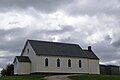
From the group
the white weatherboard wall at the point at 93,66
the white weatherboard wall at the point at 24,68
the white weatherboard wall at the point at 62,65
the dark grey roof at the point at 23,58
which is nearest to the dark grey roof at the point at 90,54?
the white weatherboard wall at the point at 93,66

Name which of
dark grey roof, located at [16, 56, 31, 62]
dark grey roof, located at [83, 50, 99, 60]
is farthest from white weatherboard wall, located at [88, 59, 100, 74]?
dark grey roof, located at [16, 56, 31, 62]

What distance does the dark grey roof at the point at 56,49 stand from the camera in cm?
7212

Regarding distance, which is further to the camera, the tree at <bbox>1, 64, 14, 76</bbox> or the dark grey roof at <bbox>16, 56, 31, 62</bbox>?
the tree at <bbox>1, 64, 14, 76</bbox>

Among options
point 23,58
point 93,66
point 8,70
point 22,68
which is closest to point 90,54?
point 93,66

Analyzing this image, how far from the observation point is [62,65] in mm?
73812

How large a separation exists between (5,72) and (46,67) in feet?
63.1

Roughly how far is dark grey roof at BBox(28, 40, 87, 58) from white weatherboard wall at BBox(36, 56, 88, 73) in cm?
98

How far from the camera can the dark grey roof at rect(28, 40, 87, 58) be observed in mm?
72125

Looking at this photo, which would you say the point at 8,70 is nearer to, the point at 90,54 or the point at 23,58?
the point at 23,58

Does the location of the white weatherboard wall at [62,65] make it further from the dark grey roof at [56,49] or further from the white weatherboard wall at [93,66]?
→ the white weatherboard wall at [93,66]

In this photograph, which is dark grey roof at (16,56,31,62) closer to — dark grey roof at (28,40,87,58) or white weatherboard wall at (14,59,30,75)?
white weatherboard wall at (14,59,30,75)

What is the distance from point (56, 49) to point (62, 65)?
4.09 meters

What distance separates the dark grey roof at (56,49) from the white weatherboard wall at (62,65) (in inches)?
38.6

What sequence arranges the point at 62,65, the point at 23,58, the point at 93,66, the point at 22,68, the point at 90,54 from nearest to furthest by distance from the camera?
the point at 22,68
the point at 23,58
the point at 62,65
the point at 93,66
the point at 90,54
